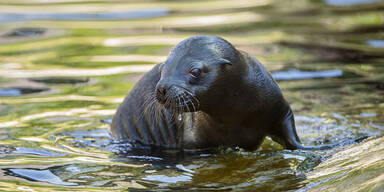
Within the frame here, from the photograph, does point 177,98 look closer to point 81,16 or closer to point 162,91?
point 162,91

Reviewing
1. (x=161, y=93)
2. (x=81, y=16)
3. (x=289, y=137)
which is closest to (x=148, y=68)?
(x=289, y=137)

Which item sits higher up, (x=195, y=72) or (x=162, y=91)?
(x=195, y=72)

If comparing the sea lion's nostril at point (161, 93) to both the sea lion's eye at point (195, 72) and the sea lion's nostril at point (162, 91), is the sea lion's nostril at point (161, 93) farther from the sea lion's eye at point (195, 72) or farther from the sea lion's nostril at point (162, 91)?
the sea lion's eye at point (195, 72)

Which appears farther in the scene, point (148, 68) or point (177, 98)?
point (148, 68)

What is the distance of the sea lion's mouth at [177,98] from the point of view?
5.70 metres

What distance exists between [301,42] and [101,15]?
5.51 meters

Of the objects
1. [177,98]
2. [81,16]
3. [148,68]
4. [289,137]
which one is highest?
[81,16]

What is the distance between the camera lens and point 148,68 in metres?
10.6

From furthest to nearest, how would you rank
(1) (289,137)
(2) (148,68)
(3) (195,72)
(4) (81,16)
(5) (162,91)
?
(4) (81,16), (2) (148,68), (1) (289,137), (3) (195,72), (5) (162,91)

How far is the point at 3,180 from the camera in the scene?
5.51m

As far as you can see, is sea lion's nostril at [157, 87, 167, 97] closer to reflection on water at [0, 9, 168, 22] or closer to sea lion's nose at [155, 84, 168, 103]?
sea lion's nose at [155, 84, 168, 103]

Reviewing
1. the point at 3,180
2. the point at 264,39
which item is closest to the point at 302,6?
the point at 264,39

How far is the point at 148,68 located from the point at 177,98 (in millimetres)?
4891

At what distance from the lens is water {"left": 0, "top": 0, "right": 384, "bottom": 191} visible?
543 centimetres
